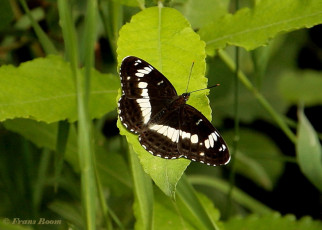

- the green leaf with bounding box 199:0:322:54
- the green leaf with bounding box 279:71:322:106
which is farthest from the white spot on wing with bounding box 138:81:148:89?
the green leaf with bounding box 279:71:322:106

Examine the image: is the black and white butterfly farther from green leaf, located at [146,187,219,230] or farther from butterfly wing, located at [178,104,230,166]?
green leaf, located at [146,187,219,230]

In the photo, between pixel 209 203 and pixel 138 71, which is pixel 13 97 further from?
pixel 209 203

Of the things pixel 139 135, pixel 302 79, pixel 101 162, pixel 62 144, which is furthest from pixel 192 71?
pixel 302 79

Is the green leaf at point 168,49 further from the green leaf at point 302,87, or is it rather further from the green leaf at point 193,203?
the green leaf at point 302,87

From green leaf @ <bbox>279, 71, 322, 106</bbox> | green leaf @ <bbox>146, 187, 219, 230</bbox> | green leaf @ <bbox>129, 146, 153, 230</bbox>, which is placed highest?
green leaf @ <bbox>129, 146, 153, 230</bbox>

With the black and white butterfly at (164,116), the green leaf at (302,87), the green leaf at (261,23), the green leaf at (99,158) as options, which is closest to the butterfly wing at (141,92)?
the black and white butterfly at (164,116)

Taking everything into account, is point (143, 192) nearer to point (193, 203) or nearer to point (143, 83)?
point (193, 203)

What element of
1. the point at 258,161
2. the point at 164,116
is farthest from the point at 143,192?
the point at 258,161
